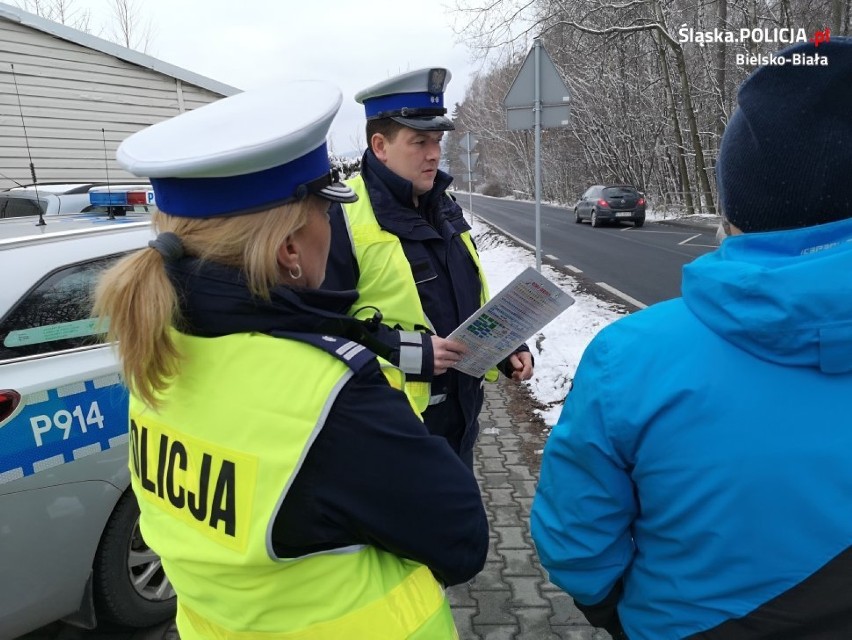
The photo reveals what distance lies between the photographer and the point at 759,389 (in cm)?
A: 93

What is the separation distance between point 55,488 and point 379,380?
1.74 metres

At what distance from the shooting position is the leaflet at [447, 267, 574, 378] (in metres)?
1.96

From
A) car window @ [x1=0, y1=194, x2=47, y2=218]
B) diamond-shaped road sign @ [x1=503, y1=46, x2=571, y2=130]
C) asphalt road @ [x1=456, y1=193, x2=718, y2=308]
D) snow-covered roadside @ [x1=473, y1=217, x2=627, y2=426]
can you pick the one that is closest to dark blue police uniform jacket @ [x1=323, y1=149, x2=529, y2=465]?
snow-covered roadside @ [x1=473, y1=217, x2=627, y2=426]

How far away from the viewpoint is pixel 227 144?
930 millimetres

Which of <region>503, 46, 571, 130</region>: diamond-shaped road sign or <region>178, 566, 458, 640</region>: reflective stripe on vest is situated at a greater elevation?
<region>503, 46, 571, 130</region>: diamond-shaped road sign

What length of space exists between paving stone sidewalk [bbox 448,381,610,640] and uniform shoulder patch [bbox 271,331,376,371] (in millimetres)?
2076

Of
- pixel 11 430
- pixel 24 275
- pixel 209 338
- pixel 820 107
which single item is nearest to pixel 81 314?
pixel 24 275

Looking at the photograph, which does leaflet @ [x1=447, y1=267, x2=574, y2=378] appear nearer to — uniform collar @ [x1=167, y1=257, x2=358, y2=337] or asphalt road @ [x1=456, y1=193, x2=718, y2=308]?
uniform collar @ [x1=167, y1=257, x2=358, y2=337]

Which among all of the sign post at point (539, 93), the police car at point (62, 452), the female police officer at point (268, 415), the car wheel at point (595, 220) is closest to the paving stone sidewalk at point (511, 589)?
the police car at point (62, 452)

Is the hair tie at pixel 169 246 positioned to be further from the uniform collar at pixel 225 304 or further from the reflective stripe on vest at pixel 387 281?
the reflective stripe on vest at pixel 387 281

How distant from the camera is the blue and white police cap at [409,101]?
7.40ft

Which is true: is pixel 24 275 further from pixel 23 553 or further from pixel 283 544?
pixel 283 544

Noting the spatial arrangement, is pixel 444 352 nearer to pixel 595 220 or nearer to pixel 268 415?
pixel 268 415

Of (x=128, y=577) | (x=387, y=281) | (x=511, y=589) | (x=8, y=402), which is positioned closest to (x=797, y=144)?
(x=387, y=281)
